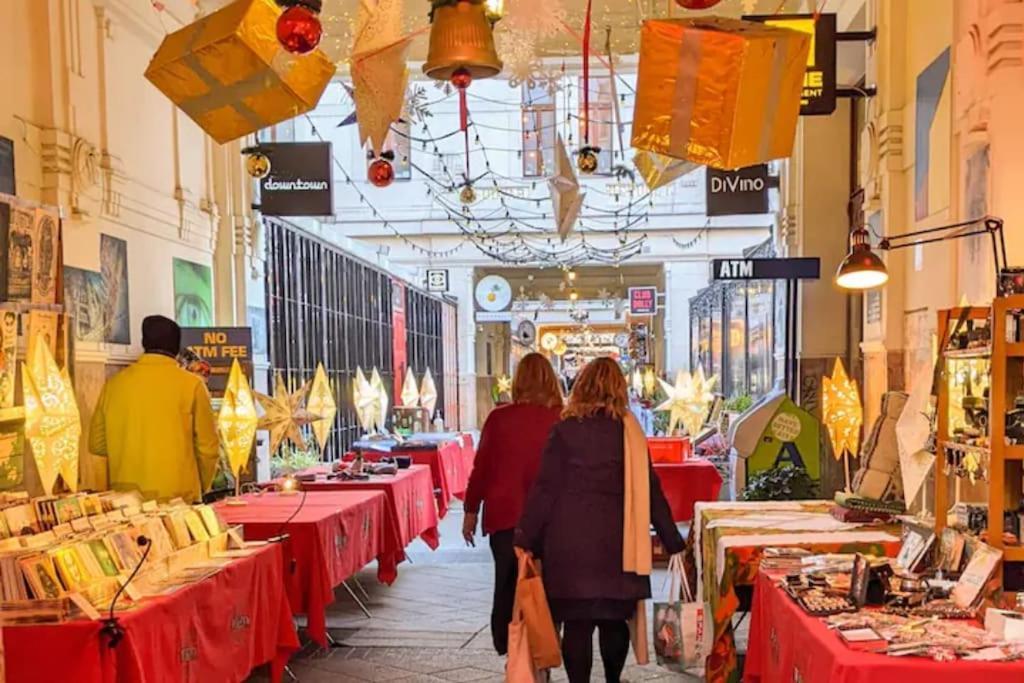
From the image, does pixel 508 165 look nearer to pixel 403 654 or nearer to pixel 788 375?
pixel 788 375

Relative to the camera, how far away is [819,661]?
269cm

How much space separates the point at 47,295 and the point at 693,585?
3.79 meters

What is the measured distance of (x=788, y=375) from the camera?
9414 millimetres

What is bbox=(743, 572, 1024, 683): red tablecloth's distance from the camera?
8.09 feet

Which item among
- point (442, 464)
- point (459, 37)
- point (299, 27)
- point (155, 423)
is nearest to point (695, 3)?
point (459, 37)

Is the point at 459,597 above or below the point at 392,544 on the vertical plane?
below

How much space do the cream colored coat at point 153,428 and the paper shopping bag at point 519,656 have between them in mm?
1945

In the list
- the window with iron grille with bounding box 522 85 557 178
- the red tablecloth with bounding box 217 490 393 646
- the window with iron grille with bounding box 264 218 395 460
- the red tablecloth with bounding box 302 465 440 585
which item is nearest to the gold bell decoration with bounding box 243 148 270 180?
the window with iron grille with bounding box 264 218 395 460

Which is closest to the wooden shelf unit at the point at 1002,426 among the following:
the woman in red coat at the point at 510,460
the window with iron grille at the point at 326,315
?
the woman in red coat at the point at 510,460

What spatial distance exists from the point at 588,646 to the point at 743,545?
86cm

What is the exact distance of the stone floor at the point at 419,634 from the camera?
16.0ft

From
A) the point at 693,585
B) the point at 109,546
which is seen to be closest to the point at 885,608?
the point at 693,585

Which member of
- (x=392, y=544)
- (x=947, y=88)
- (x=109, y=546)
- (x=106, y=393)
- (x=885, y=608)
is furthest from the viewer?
(x=392, y=544)

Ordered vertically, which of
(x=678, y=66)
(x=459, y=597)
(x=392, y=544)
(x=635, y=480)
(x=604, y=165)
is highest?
(x=604, y=165)
